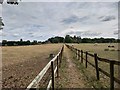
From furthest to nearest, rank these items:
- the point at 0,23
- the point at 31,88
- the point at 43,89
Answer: the point at 0,23, the point at 43,89, the point at 31,88

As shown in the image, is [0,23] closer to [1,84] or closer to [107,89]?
[1,84]

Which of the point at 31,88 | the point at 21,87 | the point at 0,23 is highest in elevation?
the point at 0,23

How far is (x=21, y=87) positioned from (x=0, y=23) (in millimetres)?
11481

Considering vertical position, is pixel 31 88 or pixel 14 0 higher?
pixel 14 0

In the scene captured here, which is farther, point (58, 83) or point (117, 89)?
point (58, 83)

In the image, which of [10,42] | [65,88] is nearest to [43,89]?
[65,88]

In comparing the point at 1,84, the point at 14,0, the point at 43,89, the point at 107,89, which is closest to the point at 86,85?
the point at 107,89

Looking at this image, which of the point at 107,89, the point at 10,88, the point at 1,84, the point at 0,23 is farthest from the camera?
the point at 0,23

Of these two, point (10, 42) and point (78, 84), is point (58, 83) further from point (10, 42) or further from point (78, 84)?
point (10, 42)

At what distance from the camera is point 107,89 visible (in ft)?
28.1

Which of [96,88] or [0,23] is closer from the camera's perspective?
[96,88]

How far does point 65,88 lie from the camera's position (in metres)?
8.71

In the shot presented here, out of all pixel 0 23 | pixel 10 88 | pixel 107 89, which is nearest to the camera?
pixel 107 89

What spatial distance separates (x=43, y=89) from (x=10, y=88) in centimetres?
189
